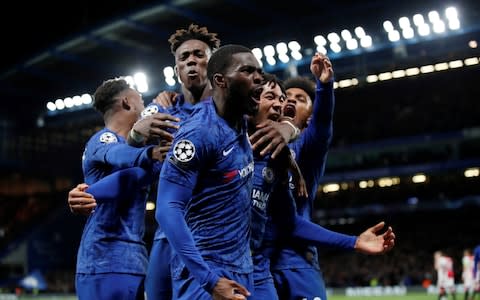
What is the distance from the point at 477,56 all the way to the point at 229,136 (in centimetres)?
2160

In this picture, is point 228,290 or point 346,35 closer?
point 228,290

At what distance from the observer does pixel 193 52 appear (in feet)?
16.3

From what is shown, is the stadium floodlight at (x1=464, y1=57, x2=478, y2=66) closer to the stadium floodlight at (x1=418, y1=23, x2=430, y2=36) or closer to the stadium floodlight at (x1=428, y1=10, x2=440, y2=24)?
the stadium floodlight at (x1=418, y1=23, x2=430, y2=36)

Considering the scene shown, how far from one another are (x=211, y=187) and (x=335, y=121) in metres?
32.5

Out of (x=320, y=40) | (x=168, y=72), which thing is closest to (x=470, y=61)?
(x=320, y=40)

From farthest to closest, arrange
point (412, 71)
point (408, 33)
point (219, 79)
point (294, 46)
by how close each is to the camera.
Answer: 1. point (412, 71)
2. point (294, 46)
3. point (408, 33)
4. point (219, 79)

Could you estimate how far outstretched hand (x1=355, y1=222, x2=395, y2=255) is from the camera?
14.6 feet

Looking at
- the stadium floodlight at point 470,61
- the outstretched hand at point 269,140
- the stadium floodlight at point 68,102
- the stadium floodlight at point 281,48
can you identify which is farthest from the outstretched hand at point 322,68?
the stadium floodlight at point 68,102

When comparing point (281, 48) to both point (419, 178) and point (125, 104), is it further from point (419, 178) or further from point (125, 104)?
point (125, 104)

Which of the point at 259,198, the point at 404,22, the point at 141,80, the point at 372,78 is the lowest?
the point at 259,198

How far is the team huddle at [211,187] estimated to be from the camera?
3.54 meters

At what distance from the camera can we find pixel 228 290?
3307mm

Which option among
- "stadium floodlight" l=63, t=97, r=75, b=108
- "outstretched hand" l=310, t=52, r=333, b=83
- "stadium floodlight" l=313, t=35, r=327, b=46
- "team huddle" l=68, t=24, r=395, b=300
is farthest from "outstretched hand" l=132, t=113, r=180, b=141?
"stadium floodlight" l=63, t=97, r=75, b=108

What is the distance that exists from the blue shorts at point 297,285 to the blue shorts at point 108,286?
0.97 metres
